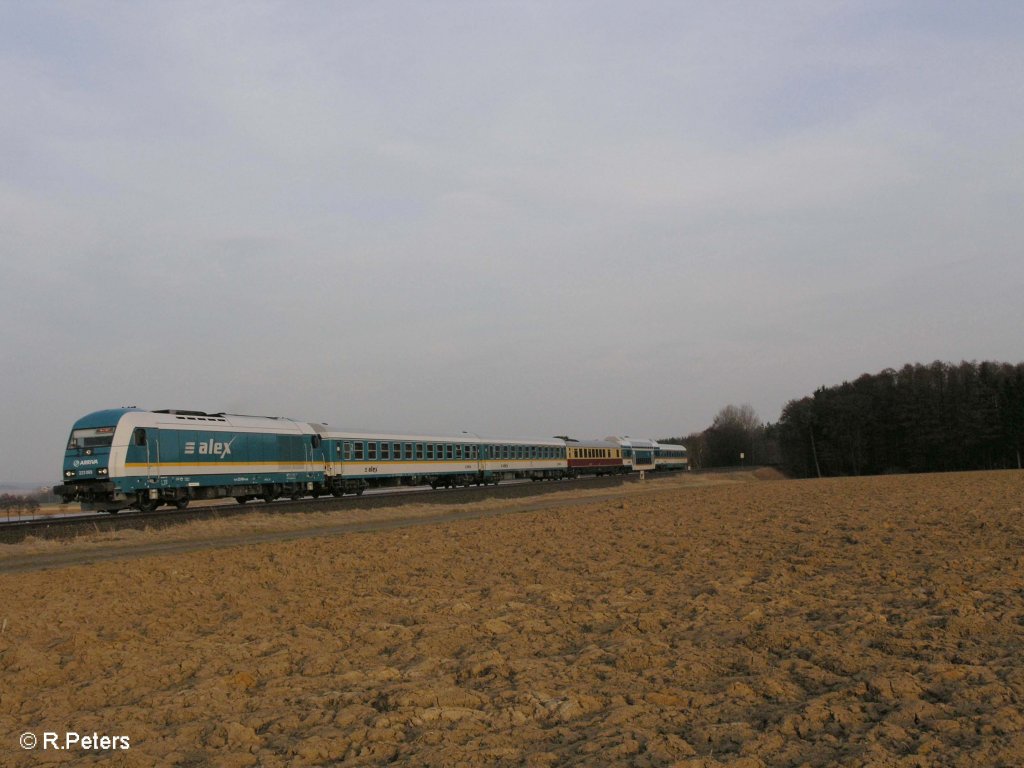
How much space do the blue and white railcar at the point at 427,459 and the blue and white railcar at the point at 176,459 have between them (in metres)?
3.59

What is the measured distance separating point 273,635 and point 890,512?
18925mm

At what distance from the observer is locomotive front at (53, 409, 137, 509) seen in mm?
27531

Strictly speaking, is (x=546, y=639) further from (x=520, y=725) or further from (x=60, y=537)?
(x=60, y=537)

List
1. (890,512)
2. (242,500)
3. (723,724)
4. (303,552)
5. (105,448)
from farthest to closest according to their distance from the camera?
(242,500) < (105,448) < (890,512) < (303,552) < (723,724)

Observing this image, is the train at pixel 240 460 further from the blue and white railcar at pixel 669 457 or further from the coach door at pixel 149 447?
the blue and white railcar at pixel 669 457

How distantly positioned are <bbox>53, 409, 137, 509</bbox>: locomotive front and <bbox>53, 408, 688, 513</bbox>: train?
0.03 meters

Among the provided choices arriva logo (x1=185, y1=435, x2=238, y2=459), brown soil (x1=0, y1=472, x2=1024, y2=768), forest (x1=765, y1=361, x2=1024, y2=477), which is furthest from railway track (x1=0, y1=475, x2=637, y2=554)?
forest (x1=765, y1=361, x2=1024, y2=477)

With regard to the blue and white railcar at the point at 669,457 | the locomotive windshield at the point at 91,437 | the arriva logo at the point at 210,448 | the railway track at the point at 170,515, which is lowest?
the railway track at the point at 170,515

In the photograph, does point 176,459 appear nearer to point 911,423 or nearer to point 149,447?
point 149,447

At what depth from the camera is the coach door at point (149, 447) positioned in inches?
1110

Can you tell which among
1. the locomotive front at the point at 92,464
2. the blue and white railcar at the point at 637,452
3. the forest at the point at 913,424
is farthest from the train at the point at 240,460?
the forest at the point at 913,424

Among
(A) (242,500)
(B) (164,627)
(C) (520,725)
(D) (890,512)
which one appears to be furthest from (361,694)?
(A) (242,500)

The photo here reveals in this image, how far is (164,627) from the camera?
33.2ft

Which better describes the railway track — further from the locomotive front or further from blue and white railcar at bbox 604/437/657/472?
blue and white railcar at bbox 604/437/657/472
